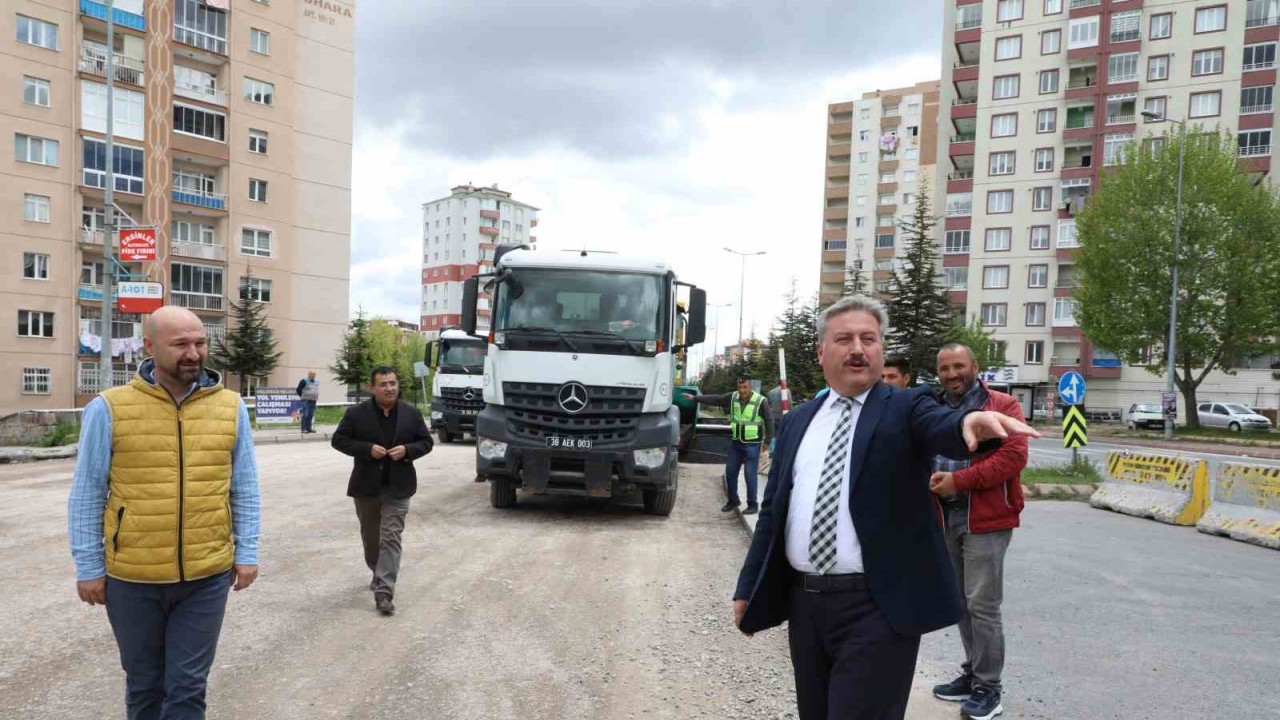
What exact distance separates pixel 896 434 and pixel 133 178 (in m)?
47.9

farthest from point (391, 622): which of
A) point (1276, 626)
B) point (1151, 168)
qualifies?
point (1151, 168)

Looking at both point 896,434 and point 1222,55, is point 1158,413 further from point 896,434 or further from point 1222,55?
point 896,434

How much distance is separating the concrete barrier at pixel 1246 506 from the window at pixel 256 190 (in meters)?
46.3

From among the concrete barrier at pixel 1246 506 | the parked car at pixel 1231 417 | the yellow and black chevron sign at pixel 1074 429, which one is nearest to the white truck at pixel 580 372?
the concrete barrier at pixel 1246 506

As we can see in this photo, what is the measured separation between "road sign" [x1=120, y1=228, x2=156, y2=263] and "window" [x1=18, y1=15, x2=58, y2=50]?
23.2 m

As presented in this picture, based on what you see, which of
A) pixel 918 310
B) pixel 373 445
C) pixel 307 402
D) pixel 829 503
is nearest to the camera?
pixel 829 503

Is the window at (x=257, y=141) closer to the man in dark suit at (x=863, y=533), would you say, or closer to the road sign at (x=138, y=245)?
the road sign at (x=138, y=245)

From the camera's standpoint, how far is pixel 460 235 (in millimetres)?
116438

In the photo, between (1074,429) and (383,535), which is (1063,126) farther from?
(383,535)

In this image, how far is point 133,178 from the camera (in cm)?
4159

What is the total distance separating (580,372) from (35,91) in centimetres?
4096

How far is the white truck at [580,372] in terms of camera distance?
33.3ft

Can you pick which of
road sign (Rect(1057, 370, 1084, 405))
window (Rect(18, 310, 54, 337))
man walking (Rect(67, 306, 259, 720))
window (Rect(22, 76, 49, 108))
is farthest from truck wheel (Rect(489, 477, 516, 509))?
window (Rect(22, 76, 49, 108))

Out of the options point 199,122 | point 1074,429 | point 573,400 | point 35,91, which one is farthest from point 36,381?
point 1074,429
